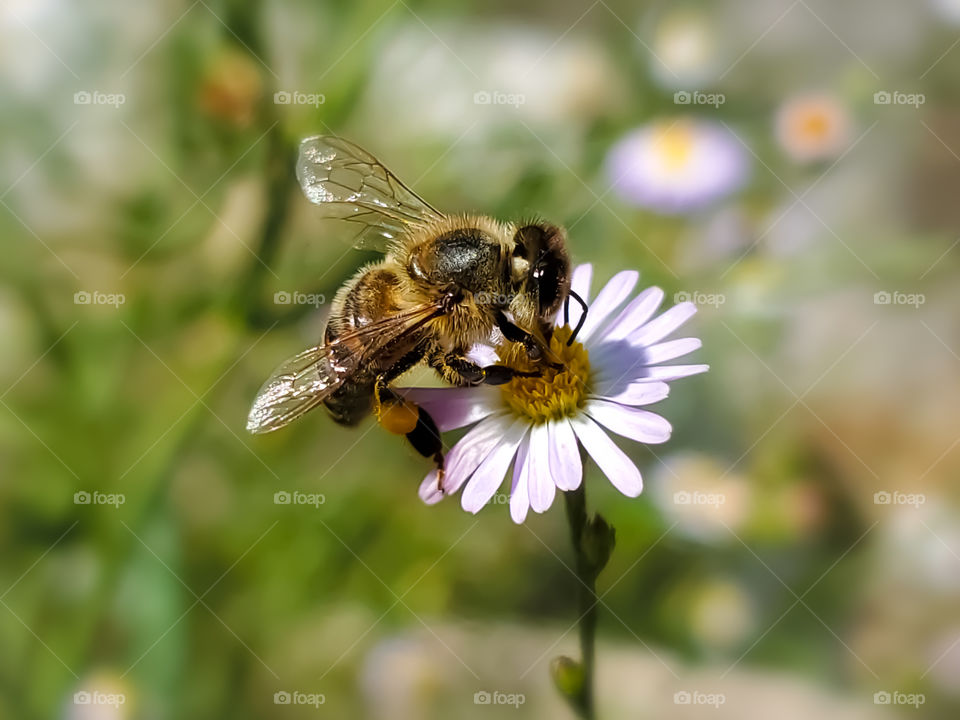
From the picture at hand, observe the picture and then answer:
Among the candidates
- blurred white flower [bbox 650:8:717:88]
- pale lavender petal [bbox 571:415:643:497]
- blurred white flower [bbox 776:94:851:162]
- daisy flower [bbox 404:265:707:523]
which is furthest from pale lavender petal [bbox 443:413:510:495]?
blurred white flower [bbox 650:8:717:88]

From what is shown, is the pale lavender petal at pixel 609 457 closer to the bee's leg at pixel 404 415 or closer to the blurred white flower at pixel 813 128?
the bee's leg at pixel 404 415

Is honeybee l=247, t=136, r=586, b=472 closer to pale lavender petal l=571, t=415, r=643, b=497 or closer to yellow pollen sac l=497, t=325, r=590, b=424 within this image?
yellow pollen sac l=497, t=325, r=590, b=424

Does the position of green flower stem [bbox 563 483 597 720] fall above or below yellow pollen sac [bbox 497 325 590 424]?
below

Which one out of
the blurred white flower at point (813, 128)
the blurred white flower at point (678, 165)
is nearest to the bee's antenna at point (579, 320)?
the blurred white flower at point (678, 165)

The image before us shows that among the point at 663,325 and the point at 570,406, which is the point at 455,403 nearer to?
the point at 570,406

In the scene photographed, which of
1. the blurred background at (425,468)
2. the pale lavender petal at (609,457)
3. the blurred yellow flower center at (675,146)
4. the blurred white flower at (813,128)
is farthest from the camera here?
A: the blurred yellow flower center at (675,146)

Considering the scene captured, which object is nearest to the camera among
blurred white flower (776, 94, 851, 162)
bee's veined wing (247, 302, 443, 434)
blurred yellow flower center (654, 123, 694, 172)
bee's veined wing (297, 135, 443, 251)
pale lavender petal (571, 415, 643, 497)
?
pale lavender petal (571, 415, 643, 497)
